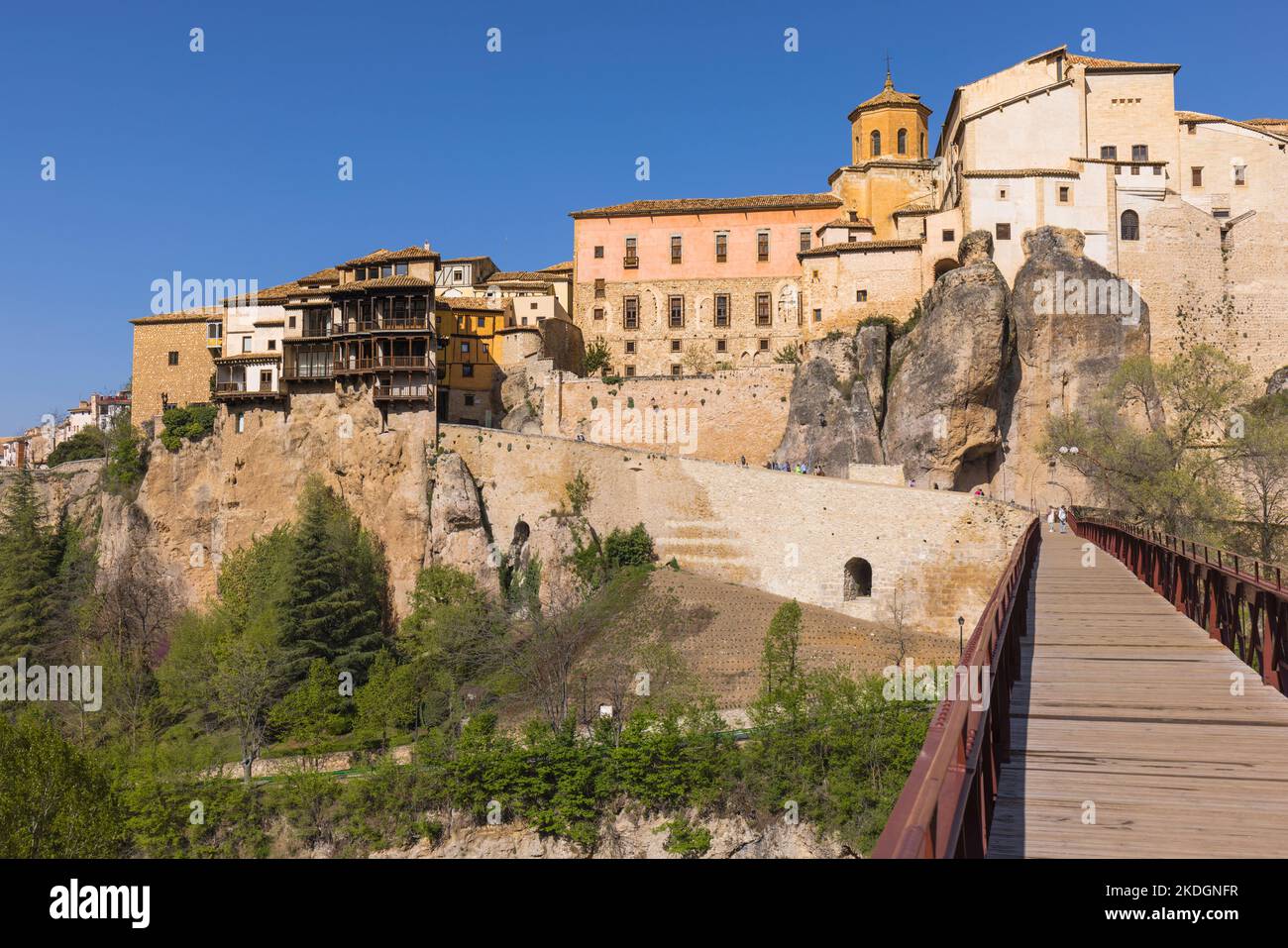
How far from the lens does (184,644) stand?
41688 millimetres

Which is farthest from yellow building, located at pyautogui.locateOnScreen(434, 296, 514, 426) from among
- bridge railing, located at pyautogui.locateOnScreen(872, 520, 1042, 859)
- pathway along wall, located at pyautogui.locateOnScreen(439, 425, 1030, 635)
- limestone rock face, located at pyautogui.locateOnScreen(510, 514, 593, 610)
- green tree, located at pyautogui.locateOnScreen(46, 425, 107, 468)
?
bridge railing, located at pyautogui.locateOnScreen(872, 520, 1042, 859)

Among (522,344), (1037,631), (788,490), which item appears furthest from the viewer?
(522,344)

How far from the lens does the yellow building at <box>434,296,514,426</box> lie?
4994cm

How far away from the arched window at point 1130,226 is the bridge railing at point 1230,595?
101 ft

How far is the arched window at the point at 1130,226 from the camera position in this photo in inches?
1758

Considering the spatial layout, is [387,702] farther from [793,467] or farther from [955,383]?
[955,383]

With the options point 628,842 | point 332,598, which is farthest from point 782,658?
point 332,598

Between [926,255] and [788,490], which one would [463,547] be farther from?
[926,255]

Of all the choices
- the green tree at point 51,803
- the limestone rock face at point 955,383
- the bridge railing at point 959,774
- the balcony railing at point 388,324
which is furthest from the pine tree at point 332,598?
the bridge railing at point 959,774

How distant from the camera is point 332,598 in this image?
132 feet
